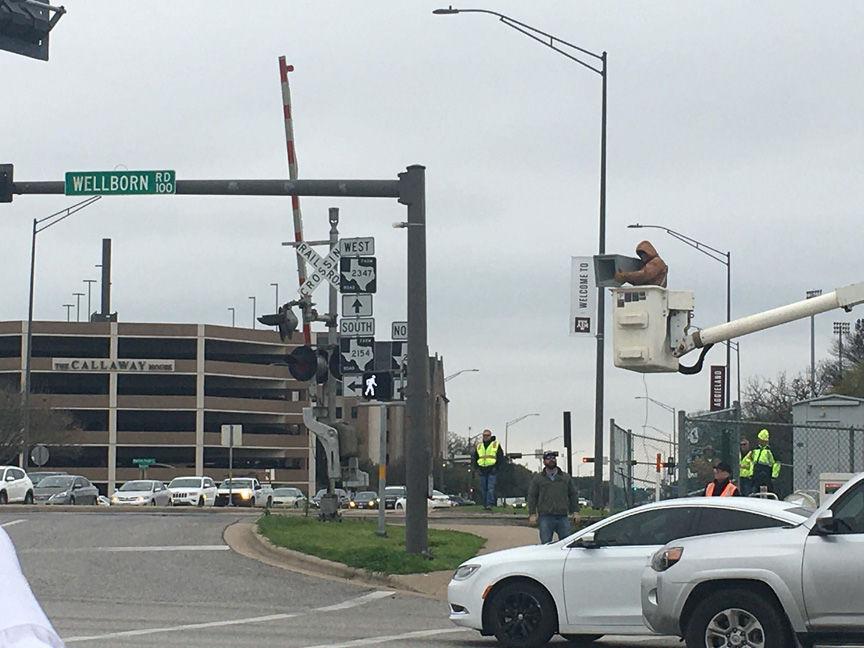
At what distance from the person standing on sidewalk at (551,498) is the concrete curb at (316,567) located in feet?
4.85

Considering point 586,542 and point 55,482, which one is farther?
point 55,482

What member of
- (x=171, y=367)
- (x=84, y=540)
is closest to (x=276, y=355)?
(x=171, y=367)

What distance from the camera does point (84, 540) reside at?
24.7 metres

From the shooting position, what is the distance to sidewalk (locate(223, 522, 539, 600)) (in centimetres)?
1936

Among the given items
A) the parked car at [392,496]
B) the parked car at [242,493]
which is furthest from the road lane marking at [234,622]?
the parked car at [392,496]

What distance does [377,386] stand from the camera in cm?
2209

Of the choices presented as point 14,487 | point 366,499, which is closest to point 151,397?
Result: point 366,499

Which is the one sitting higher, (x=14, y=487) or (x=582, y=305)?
(x=582, y=305)

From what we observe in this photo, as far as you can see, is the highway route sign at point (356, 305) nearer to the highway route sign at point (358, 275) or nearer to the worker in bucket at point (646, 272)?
the highway route sign at point (358, 275)

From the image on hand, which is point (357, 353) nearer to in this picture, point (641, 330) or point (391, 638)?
point (391, 638)

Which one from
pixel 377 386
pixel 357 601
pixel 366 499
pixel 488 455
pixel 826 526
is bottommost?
pixel 366 499

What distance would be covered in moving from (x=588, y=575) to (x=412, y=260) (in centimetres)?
801

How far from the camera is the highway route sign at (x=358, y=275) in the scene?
2258 centimetres

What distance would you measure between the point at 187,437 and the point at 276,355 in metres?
12.8
